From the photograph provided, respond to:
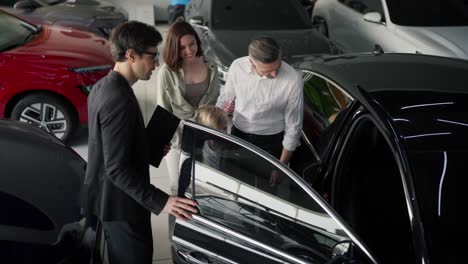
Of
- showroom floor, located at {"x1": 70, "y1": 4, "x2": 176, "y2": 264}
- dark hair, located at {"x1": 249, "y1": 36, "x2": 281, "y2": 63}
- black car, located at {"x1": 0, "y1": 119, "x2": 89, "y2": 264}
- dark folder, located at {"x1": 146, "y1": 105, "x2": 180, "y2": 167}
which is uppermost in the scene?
dark hair, located at {"x1": 249, "y1": 36, "x2": 281, "y2": 63}

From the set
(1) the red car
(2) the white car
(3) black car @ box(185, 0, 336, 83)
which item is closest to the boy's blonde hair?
(1) the red car

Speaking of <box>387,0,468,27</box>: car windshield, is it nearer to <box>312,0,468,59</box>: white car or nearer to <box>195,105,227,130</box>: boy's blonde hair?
<box>312,0,468,59</box>: white car

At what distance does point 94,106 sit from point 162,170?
266cm

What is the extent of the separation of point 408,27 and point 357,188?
12.5 ft

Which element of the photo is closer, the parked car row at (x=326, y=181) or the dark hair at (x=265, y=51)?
the parked car row at (x=326, y=181)

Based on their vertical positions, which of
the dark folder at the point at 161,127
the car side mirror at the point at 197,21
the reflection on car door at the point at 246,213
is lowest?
the reflection on car door at the point at 246,213

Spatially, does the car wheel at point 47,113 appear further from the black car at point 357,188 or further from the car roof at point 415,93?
the black car at point 357,188

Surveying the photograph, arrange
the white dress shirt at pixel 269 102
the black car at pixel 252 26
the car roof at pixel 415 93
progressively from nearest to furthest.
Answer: the car roof at pixel 415 93 → the white dress shirt at pixel 269 102 → the black car at pixel 252 26

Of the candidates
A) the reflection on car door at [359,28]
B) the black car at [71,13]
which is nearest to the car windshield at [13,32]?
the black car at [71,13]

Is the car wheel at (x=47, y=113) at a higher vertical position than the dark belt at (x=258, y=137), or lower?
lower

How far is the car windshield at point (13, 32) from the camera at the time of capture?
4.62m

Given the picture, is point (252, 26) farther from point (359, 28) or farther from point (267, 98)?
point (267, 98)

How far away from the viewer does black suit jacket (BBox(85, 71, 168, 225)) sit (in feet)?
6.05

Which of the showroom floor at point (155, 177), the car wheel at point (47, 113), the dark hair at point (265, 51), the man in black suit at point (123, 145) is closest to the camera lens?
the man in black suit at point (123, 145)
